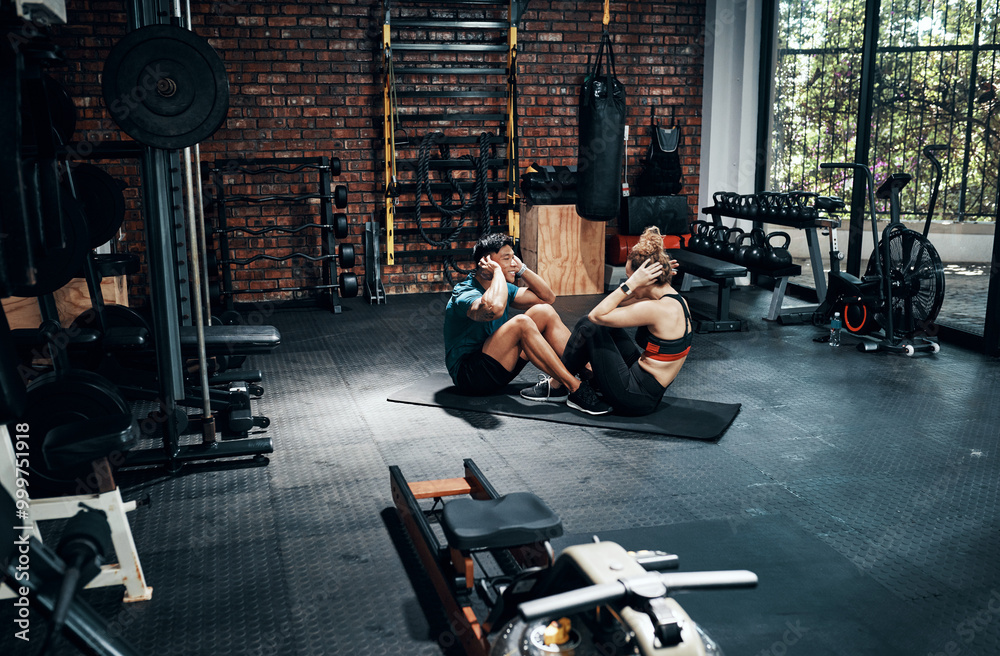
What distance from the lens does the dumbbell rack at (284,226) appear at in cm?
648

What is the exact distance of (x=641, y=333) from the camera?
3947 mm

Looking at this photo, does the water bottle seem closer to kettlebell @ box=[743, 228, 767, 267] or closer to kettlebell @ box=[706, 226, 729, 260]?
kettlebell @ box=[743, 228, 767, 267]

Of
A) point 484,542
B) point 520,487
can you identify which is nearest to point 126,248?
point 520,487

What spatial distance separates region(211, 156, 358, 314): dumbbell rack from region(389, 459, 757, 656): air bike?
175 inches

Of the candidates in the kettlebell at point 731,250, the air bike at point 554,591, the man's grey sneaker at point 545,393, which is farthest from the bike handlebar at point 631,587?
the kettlebell at point 731,250

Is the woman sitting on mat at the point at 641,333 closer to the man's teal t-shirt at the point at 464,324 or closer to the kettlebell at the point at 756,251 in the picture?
the man's teal t-shirt at the point at 464,324

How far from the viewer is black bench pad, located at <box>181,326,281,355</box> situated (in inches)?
149

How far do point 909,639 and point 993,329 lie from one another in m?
3.66

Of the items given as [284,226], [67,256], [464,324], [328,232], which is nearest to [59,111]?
[67,256]

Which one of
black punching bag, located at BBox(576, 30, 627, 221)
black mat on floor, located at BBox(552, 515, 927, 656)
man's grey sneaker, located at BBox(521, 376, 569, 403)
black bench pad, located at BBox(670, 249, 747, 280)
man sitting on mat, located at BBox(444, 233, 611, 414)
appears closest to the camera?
black mat on floor, located at BBox(552, 515, 927, 656)

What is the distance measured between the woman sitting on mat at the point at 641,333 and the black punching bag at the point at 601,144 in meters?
3.04

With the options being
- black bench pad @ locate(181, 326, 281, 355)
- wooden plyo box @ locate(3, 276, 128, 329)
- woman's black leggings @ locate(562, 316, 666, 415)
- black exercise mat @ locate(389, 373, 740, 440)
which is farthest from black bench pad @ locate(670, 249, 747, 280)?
wooden plyo box @ locate(3, 276, 128, 329)

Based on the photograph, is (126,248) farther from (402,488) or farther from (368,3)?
(402,488)

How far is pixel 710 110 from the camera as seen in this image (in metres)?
7.64
